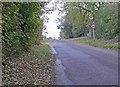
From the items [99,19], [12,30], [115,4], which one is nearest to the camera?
[12,30]

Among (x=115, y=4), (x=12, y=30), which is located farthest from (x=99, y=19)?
(x=12, y=30)

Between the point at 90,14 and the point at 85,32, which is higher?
the point at 90,14

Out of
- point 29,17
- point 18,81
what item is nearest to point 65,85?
point 18,81

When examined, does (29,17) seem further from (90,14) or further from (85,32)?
(85,32)

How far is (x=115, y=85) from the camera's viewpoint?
7.29m

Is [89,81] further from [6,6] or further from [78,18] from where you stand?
[78,18]

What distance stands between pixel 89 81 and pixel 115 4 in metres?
18.5

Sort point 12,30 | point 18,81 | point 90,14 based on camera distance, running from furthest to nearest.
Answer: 1. point 90,14
2. point 12,30
3. point 18,81

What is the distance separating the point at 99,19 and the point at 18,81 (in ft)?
90.6

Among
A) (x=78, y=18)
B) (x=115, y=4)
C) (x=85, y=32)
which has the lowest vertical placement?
(x=85, y=32)

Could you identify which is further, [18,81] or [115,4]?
[115,4]

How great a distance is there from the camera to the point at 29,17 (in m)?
12.3

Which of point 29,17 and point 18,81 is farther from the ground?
point 29,17

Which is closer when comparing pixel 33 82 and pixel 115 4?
pixel 33 82
